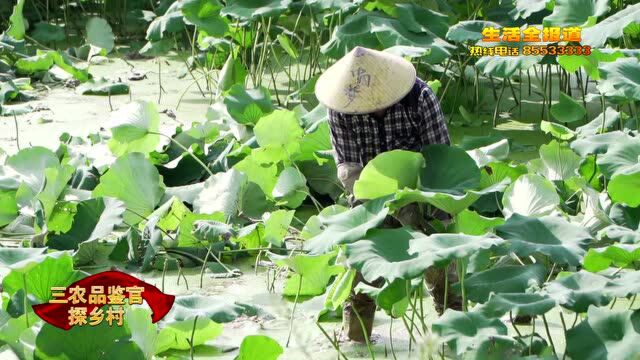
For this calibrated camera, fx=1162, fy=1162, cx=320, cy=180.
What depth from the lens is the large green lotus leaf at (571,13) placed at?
12.2ft

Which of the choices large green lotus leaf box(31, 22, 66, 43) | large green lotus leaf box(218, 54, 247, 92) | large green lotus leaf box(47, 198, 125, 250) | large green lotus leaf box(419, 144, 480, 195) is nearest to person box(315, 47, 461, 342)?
large green lotus leaf box(419, 144, 480, 195)

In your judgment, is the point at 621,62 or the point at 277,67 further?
the point at 277,67

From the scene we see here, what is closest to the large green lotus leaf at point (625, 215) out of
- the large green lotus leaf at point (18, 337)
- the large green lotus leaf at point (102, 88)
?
the large green lotus leaf at point (18, 337)

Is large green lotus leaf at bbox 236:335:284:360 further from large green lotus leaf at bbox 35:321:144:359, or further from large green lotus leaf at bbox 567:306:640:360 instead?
large green lotus leaf at bbox 567:306:640:360

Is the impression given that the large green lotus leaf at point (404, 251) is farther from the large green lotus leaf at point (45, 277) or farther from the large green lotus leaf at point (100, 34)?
the large green lotus leaf at point (100, 34)

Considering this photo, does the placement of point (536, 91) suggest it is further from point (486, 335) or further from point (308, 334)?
point (486, 335)

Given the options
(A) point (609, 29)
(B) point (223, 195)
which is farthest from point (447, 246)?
(A) point (609, 29)

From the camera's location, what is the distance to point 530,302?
2.01m

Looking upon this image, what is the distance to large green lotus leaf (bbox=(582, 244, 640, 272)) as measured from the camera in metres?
2.18

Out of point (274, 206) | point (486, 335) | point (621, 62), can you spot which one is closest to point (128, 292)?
point (486, 335)

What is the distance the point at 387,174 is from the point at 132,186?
1.25m

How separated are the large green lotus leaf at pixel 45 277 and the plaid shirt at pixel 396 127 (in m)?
0.66

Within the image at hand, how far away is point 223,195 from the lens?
3.36 metres

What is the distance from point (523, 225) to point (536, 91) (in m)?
2.62
